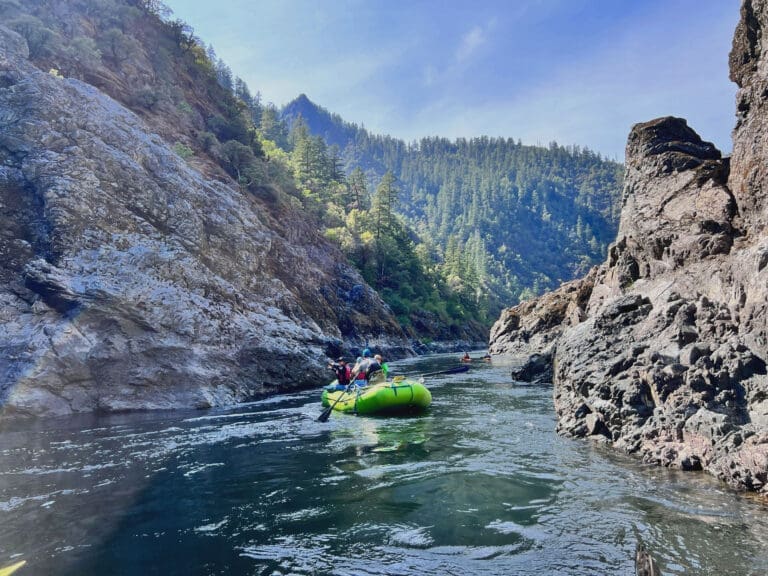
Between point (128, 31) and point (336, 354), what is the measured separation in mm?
32362

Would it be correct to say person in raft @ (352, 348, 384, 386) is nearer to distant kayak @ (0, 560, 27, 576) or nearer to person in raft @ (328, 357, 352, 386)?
person in raft @ (328, 357, 352, 386)

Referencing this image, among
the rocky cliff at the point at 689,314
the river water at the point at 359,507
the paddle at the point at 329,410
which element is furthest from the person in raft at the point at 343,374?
the rocky cliff at the point at 689,314

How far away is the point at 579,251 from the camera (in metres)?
187

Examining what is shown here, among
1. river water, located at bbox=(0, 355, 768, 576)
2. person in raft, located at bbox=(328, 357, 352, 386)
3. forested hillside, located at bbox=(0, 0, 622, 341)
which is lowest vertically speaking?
river water, located at bbox=(0, 355, 768, 576)

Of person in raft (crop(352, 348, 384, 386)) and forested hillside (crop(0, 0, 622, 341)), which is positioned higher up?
forested hillside (crop(0, 0, 622, 341))

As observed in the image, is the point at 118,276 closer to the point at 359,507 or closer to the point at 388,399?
the point at 388,399

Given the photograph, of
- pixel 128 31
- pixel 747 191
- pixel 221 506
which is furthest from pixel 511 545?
pixel 128 31

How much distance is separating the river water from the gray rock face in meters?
3.51

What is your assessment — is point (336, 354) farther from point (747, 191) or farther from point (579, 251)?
point (579, 251)

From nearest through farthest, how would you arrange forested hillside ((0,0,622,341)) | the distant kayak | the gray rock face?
1. the distant kayak
2. the gray rock face
3. forested hillside ((0,0,622,341))

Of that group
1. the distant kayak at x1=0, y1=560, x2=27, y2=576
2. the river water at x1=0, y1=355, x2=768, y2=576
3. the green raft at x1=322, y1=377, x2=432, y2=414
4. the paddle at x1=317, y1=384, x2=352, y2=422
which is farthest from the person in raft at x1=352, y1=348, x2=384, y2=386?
the distant kayak at x1=0, y1=560, x2=27, y2=576

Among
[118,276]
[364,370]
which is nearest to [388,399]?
[364,370]

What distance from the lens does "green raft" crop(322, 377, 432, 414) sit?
46.1 ft

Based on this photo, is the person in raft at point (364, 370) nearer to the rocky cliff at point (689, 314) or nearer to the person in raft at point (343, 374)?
the person in raft at point (343, 374)
